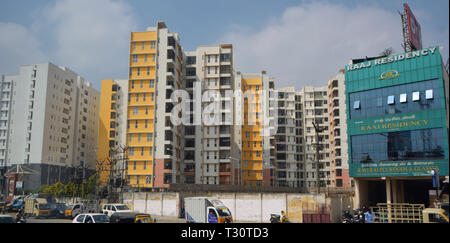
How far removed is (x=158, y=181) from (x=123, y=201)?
22262 millimetres

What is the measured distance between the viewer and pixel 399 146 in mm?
45656

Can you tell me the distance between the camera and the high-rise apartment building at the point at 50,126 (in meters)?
69.6

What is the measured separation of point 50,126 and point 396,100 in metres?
70.5

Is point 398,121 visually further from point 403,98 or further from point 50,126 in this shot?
point 50,126

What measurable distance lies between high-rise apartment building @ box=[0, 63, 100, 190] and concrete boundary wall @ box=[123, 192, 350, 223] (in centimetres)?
3350

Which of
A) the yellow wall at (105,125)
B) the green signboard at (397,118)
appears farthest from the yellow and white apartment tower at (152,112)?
the green signboard at (397,118)

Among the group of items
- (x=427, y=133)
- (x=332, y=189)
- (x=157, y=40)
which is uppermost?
(x=157, y=40)

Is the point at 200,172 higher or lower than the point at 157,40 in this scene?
lower

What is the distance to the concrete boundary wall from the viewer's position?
3300 centimetres

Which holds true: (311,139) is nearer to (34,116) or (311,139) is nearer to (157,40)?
(157,40)

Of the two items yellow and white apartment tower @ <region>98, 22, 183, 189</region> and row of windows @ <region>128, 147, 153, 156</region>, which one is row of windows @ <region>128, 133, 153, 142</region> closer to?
yellow and white apartment tower @ <region>98, 22, 183, 189</region>

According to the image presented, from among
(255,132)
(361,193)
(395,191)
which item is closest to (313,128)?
(255,132)

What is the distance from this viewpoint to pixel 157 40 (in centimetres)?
6969

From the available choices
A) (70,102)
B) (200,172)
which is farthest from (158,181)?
(70,102)
